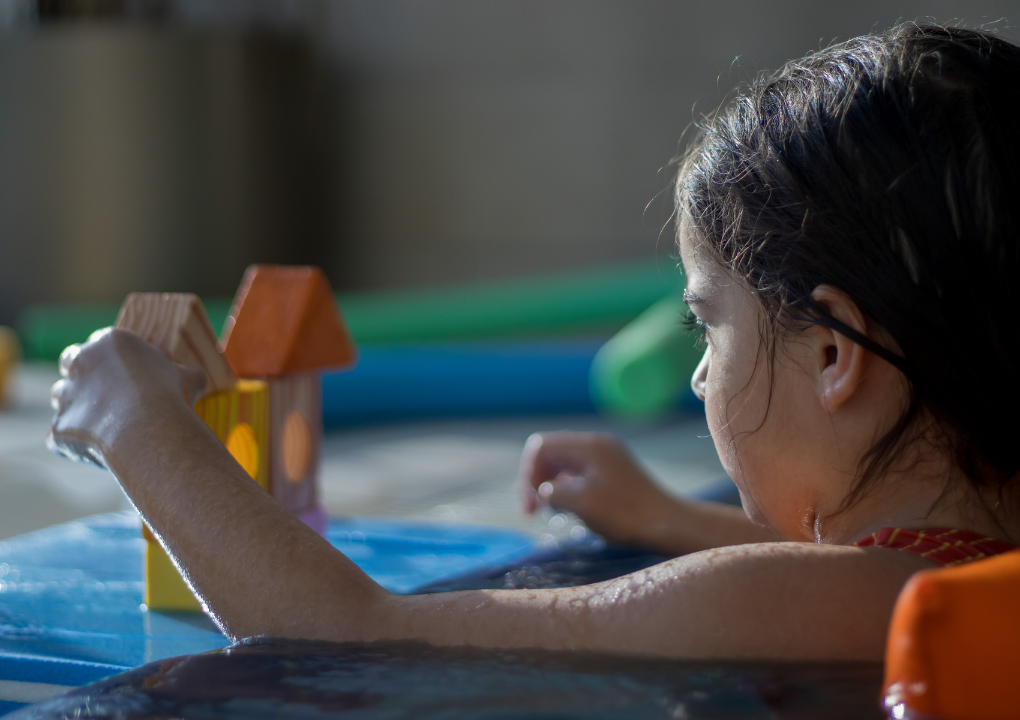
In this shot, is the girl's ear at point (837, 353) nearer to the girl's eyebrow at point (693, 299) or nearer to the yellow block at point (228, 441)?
the girl's eyebrow at point (693, 299)

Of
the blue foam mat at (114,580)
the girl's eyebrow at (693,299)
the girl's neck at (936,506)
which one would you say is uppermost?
the girl's eyebrow at (693,299)

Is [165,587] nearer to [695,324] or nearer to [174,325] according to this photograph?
[174,325]

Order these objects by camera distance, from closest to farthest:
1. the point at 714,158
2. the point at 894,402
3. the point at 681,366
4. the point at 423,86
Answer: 1. the point at 894,402
2. the point at 714,158
3. the point at 681,366
4. the point at 423,86

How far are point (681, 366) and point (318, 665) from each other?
2.55 m

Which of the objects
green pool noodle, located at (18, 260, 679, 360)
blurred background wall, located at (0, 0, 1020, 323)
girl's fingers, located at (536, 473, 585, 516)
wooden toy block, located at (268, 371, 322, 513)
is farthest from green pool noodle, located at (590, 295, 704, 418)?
blurred background wall, located at (0, 0, 1020, 323)

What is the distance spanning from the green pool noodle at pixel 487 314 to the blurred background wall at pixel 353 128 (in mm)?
1115

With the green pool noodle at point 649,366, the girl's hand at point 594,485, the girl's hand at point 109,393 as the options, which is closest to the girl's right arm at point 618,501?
the girl's hand at point 594,485

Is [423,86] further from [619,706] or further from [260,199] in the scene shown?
[619,706]

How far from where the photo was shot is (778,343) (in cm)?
88

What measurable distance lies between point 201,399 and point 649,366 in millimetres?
2228

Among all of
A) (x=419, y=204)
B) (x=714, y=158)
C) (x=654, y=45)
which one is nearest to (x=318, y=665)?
(x=714, y=158)

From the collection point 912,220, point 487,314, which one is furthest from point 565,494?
point 487,314

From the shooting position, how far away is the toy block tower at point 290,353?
1.31 metres

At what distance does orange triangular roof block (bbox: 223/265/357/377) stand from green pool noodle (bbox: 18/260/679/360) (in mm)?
3116
